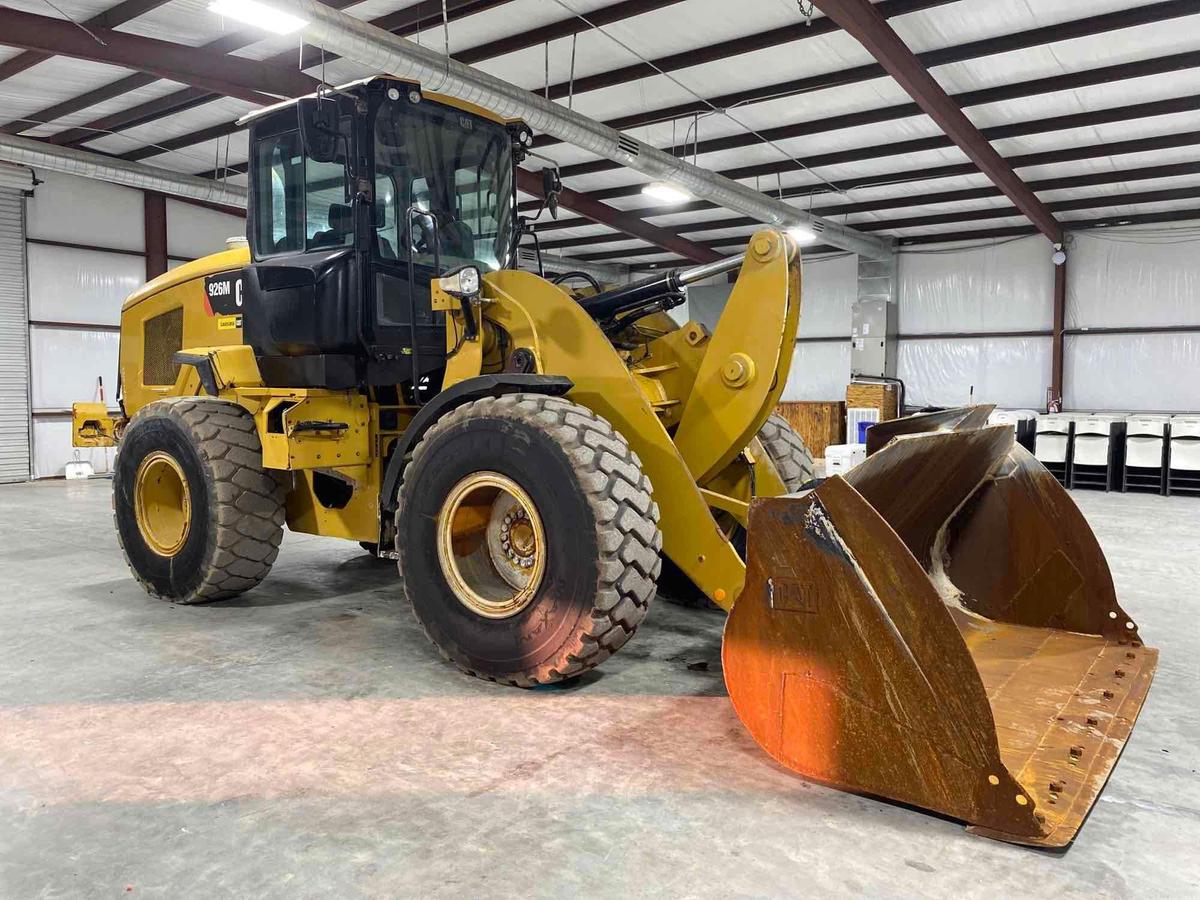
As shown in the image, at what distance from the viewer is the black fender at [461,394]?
3.85m

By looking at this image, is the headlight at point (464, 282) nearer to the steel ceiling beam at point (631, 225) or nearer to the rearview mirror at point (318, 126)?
the rearview mirror at point (318, 126)

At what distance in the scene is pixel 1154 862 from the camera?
2352 millimetres

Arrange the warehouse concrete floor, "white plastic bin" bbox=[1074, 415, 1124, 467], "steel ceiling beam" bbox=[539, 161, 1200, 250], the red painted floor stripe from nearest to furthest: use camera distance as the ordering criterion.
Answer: the warehouse concrete floor, the red painted floor stripe, "steel ceiling beam" bbox=[539, 161, 1200, 250], "white plastic bin" bbox=[1074, 415, 1124, 467]

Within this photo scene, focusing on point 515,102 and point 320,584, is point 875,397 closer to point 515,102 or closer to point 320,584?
point 515,102

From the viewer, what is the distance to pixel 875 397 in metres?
16.7

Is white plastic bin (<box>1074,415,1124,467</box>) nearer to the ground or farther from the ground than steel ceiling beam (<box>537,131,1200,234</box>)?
nearer to the ground

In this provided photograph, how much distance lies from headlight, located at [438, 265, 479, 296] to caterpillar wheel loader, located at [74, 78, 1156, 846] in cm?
1

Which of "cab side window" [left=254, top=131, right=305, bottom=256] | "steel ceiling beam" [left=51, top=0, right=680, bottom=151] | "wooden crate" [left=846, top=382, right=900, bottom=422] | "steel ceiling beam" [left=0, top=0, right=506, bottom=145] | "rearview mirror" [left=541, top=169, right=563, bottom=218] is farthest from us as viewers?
"wooden crate" [left=846, top=382, right=900, bottom=422]

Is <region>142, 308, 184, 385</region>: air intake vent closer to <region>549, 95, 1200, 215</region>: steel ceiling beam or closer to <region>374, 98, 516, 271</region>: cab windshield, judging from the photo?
<region>374, 98, 516, 271</region>: cab windshield

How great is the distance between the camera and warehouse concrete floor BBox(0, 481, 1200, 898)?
227 cm

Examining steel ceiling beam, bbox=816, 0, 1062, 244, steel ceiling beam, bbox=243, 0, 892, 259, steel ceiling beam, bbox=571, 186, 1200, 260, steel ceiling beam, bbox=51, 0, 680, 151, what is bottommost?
steel ceiling beam, bbox=243, 0, 892, 259

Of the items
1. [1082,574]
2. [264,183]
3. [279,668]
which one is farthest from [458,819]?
[264,183]

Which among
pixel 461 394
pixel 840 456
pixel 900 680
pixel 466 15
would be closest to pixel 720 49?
pixel 466 15

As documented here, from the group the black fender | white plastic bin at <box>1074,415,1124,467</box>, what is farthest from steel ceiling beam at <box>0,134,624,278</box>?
white plastic bin at <box>1074,415,1124,467</box>
